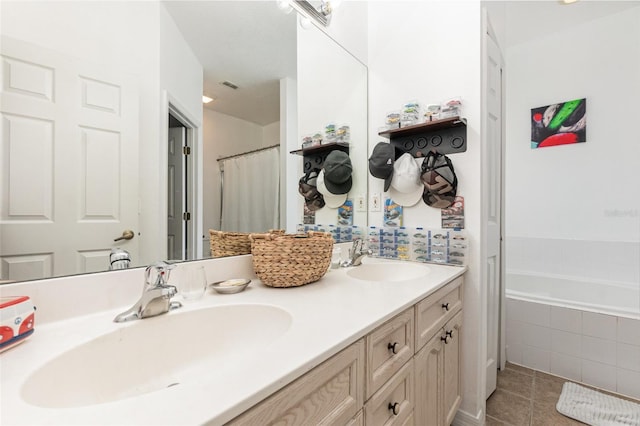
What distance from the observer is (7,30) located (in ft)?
2.01

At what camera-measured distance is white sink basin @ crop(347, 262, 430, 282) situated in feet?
4.63

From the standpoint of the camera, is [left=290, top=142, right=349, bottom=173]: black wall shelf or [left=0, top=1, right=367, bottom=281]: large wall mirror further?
[left=290, top=142, right=349, bottom=173]: black wall shelf

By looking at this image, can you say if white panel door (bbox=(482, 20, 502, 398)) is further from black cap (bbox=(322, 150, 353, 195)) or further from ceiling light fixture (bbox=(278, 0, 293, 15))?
ceiling light fixture (bbox=(278, 0, 293, 15))

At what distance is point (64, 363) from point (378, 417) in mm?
704

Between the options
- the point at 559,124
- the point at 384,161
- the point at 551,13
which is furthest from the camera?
the point at 559,124

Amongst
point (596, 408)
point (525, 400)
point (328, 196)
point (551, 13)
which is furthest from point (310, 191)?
point (551, 13)

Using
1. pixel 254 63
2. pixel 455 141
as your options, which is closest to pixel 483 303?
pixel 455 141

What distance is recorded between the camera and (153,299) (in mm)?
702

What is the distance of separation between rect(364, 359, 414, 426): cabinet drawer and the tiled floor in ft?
3.22

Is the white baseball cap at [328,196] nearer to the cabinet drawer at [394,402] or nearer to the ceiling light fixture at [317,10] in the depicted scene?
the ceiling light fixture at [317,10]

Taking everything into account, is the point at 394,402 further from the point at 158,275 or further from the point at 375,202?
the point at 375,202

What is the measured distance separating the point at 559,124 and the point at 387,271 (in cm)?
235

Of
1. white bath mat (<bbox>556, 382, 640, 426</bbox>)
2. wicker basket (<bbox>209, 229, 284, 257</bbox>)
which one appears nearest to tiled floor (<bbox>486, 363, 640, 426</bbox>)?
white bath mat (<bbox>556, 382, 640, 426</bbox>)

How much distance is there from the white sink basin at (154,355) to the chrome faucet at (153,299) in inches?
0.9
